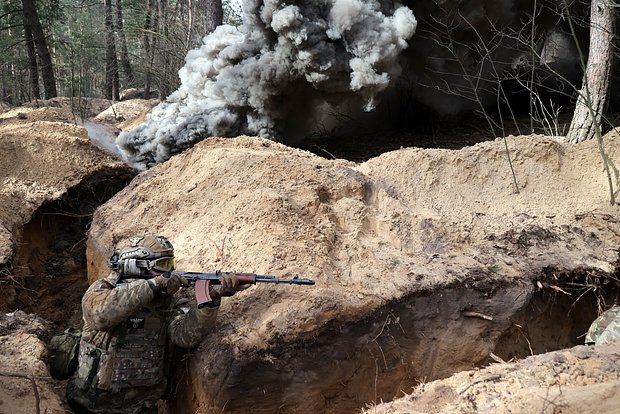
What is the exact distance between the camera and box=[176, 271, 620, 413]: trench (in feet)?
13.3

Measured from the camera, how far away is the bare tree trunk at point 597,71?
749 cm

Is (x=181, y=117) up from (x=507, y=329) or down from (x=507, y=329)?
up

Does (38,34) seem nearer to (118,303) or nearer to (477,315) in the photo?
(118,303)

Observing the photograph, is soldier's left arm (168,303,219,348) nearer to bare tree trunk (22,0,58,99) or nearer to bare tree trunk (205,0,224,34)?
bare tree trunk (205,0,224,34)

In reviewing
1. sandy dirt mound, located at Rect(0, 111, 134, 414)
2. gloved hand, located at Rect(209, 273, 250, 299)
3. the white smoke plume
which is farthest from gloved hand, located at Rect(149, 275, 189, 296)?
the white smoke plume

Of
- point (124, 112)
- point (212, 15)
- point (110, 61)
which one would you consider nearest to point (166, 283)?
point (212, 15)

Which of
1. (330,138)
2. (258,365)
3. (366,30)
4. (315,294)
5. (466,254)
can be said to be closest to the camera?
(258,365)

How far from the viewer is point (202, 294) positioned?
3850mm

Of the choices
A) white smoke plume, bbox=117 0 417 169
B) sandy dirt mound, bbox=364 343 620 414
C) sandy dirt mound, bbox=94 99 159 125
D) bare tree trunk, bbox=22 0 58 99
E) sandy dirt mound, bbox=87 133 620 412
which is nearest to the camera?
sandy dirt mound, bbox=364 343 620 414

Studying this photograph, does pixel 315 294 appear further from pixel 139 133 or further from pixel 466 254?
pixel 139 133

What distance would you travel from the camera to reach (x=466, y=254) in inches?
210

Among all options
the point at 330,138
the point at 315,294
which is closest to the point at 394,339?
the point at 315,294

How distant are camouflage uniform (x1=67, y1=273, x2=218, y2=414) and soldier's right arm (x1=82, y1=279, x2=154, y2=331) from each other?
0.01 meters

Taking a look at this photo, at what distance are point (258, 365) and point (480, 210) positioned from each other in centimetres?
342
